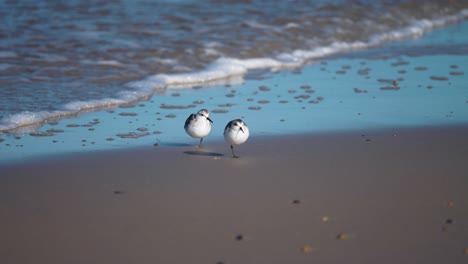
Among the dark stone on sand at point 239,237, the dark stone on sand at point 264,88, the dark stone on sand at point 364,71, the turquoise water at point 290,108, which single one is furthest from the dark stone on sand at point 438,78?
the dark stone on sand at point 239,237

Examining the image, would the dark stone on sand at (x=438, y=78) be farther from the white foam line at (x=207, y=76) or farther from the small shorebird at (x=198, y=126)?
the small shorebird at (x=198, y=126)

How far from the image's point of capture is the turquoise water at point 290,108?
7.56 metres

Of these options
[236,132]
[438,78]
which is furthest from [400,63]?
[236,132]

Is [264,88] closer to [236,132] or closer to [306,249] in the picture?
[236,132]

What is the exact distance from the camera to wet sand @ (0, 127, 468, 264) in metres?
4.64

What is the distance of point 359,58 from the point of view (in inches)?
494

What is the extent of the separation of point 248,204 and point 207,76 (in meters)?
5.72

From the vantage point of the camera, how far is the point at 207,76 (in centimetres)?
1100

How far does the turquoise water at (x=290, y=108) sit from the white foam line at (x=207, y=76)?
0.19 metres

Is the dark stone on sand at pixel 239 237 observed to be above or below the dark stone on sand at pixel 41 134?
below

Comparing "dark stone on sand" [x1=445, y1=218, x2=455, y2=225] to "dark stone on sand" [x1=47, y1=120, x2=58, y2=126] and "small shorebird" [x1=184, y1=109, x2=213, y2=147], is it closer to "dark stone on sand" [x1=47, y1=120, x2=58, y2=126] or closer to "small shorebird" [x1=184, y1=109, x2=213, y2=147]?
"small shorebird" [x1=184, y1=109, x2=213, y2=147]

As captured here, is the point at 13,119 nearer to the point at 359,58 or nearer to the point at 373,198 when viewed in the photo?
the point at 373,198

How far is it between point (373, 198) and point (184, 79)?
5.61 metres

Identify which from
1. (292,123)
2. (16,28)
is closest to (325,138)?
(292,123)
